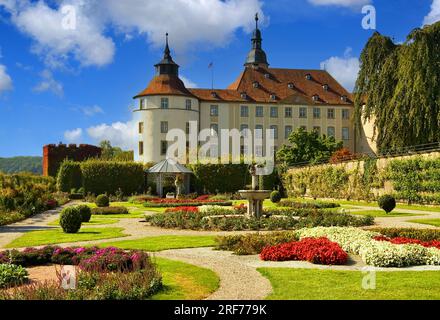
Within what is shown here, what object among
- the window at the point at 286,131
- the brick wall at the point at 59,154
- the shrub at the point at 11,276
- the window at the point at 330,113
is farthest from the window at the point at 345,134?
the shrub at the point at 11,276

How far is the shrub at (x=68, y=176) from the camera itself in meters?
46.7

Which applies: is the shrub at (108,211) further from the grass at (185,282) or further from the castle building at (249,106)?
the castle building at (249,106)

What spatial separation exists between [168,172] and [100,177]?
6.31 metres

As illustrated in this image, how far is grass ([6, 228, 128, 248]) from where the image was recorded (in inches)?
594

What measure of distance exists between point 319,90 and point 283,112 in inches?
216

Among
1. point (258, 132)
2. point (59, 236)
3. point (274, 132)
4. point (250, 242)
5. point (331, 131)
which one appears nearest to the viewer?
point (250, 242)

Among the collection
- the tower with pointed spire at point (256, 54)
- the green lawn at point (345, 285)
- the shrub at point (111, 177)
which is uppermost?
the tower with pointed spire at point (256, 54)

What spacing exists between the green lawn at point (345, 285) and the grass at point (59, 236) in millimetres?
7487

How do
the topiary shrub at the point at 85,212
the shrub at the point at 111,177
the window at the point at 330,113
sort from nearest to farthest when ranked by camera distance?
the topiary shrub at the point at 85,212
the shrub at the point at 111,177
the window at the point at 330,113

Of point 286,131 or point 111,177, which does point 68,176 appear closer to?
point 111,177

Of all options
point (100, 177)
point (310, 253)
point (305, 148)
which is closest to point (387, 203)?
point (310, 253)

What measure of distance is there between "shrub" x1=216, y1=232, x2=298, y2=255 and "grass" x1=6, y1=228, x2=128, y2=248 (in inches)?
172

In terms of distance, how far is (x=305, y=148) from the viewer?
53.1 metres

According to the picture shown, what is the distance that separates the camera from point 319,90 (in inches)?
2461
